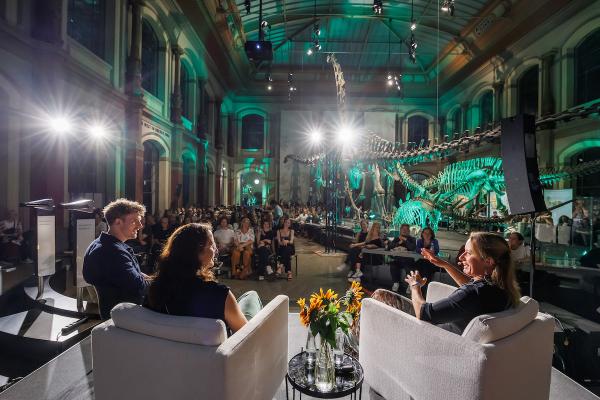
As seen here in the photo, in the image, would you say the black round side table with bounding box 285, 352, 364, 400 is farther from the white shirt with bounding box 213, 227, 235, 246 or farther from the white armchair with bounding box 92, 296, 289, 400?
the white shirt with bounding box 213, 227, 235, 246

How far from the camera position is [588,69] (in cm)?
988

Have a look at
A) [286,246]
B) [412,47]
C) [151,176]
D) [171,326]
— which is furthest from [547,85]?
[171,326]

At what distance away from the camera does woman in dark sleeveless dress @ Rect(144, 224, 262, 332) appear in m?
1.82

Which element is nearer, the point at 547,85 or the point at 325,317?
the point at 325,317

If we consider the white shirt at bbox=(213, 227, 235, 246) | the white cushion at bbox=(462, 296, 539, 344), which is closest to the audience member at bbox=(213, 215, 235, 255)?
the white shirt at bbox=(213, 227, 235, 246)

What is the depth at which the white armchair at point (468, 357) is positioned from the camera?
5.74 ft

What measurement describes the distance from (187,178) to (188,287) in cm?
1230

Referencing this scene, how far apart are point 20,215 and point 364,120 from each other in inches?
644

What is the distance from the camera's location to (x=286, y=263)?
19.3 ft

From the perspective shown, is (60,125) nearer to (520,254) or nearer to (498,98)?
(520,254)

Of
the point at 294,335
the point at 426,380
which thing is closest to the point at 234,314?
the point at 426,380

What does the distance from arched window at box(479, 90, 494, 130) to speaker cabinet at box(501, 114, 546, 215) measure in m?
12.8

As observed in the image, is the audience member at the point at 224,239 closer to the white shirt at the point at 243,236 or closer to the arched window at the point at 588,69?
the white shirt at the point at 243,236

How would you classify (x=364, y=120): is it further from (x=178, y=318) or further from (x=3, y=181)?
(x=178, y=318)
